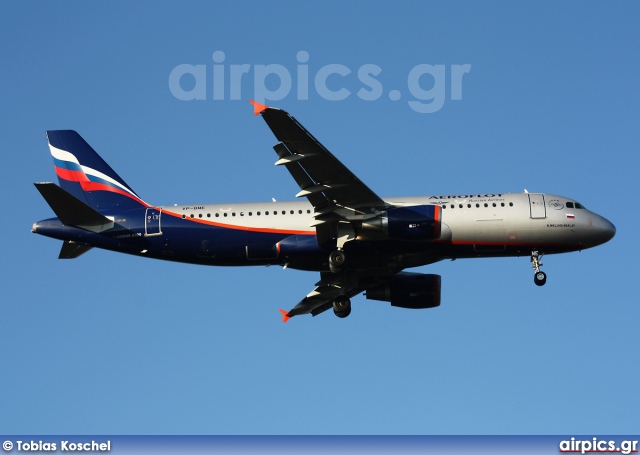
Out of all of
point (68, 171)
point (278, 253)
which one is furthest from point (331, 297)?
point (68, 171)

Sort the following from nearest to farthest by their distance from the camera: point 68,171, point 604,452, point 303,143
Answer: point 604,452
point 303,143
point 68,171

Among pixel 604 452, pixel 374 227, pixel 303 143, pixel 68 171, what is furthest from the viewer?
pixel 68 171

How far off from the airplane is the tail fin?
490 millimetres

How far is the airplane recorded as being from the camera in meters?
64.4

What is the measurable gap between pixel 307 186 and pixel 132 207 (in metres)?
11.1

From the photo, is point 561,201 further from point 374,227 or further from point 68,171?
point 68,171

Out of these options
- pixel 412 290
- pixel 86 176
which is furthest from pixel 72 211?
pixel 412 290

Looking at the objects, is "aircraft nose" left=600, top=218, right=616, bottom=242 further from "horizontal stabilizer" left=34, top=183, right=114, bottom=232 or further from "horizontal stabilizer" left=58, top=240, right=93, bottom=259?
"horizontal stabilizer" left=58, top=240, right=93, bottom=259

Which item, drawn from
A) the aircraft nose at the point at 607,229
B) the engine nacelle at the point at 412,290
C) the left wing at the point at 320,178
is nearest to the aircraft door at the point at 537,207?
the aircraft nose at the point at 607,229

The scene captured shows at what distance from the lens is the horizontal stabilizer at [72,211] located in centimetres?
6359

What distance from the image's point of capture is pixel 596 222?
2653 inches

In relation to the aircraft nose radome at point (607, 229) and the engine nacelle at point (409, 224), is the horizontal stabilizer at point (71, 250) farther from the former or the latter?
the aircraft nose radome at point (607, 229)

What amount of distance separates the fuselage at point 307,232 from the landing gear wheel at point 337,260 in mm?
727

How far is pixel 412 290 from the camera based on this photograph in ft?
236
